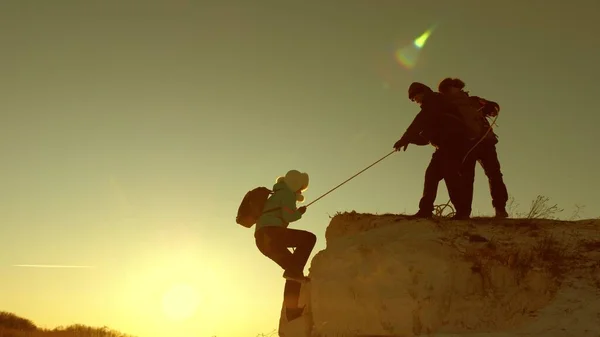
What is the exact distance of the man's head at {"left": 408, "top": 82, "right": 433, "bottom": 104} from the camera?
9.09 metres

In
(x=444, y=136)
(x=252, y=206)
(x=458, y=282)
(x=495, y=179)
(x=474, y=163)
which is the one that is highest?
(x=444, y=136)

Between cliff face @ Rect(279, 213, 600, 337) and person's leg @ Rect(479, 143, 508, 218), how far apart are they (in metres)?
1.10

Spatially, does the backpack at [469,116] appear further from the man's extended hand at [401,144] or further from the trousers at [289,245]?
the trousers at [289,245]

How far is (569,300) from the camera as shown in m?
6.21

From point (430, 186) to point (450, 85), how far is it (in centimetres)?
170

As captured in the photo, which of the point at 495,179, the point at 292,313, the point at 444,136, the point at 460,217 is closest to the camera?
the point at 292,313

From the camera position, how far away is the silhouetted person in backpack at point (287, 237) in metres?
7.47

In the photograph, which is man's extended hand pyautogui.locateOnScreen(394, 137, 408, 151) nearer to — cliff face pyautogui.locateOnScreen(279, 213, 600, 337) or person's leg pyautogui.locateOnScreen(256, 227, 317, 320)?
cliff face pyautogui.locateOnScreen(279, 213, 600, 337)

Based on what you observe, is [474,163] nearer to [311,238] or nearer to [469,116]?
[469,116]

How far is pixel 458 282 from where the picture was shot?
6707 mm

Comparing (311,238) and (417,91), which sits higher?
(417,91)

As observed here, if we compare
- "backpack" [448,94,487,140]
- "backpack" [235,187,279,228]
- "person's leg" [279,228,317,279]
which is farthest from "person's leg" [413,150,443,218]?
"backpack" [235,187,279,228]

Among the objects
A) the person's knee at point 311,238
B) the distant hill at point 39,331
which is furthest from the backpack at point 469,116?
the distant hill at point 39,331

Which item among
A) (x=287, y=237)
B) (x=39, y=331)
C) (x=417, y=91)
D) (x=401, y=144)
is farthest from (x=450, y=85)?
(x=39, y=331)
